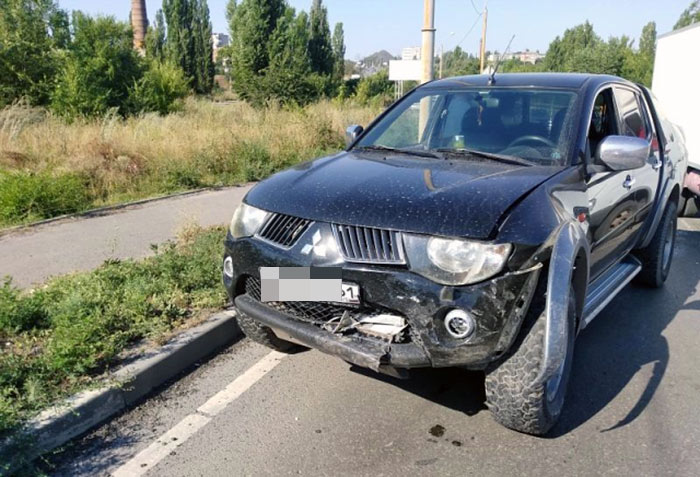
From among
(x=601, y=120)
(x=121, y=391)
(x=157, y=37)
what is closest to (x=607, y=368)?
(x=601, y=120)

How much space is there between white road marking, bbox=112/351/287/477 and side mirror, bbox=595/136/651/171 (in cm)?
253

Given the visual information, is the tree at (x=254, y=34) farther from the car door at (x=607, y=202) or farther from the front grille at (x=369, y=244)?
the front grille at (x=369, y=244)

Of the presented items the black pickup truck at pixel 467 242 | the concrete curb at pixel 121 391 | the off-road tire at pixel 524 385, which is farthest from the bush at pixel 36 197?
the off-road tire at pixel 524 385

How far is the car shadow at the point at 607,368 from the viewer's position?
345 centimetres

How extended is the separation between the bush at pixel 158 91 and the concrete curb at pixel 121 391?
16.6 meters

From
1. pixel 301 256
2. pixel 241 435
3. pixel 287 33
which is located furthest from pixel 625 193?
pixel 287 33

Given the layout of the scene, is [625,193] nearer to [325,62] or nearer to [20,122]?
[20,122]

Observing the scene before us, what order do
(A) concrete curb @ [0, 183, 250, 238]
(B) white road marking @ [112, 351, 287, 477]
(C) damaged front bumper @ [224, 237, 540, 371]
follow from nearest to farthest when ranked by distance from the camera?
(C) damaged front bumper @ [224, 237, 540, 371], (B) white road marking @ [112, 351, 287, 477], (A) concrete curb @ [0, 183, 250, 238]

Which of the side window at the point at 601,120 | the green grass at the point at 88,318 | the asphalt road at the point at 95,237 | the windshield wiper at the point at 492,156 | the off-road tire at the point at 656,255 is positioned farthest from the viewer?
the asphalt road at the point at 95,237

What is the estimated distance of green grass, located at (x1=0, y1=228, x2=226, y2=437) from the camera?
10.5ft

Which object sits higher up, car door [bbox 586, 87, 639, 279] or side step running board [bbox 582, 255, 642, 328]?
car door [bbox 586, 87, 639, 279]

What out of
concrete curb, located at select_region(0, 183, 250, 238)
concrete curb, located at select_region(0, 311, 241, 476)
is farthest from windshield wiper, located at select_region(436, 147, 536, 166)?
concrete curb, located at select_region(0, 183, 250, 238)

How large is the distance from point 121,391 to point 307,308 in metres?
1.23

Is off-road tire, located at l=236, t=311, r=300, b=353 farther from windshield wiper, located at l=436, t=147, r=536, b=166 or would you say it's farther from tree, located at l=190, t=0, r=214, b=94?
tree, located at l=190, t=0, r=214, b=94
